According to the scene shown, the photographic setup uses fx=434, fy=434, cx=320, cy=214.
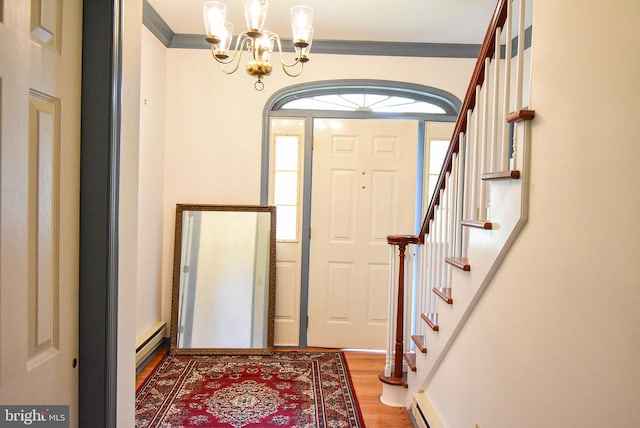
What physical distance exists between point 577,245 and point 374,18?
9.21 feet

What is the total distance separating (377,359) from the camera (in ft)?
12.5

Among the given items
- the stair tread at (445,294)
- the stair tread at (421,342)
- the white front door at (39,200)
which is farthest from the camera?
the stair tread at (421,342)

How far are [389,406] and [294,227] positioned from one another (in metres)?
1.78

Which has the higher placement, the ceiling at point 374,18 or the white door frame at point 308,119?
the ceiling at point 374,18

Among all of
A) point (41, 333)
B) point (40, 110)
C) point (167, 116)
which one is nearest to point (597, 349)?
point (41, 333)

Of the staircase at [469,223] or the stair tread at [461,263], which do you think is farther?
the stair tread at [461,263]

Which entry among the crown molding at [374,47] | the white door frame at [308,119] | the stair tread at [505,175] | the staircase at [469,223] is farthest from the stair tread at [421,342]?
the crown molding at [374,47]

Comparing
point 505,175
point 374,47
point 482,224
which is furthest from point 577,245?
point 374,47

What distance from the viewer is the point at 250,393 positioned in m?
3.02

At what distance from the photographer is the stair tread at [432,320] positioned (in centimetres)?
224

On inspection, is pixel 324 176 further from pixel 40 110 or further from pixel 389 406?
pixel 40 110

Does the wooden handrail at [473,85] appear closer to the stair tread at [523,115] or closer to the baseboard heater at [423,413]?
the stair tread at [523,115]
